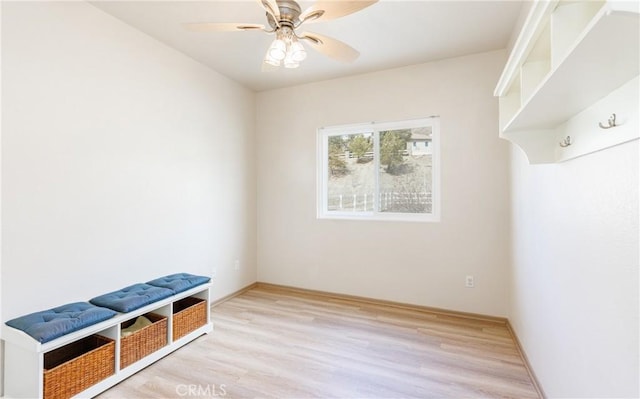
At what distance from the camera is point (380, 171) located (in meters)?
3.55

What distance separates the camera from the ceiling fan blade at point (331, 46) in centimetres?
192

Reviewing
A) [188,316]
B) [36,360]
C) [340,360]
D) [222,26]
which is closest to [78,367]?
[36,360]

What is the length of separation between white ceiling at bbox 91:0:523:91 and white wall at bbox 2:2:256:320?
0.80ft

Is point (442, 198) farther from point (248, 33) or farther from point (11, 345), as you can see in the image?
point (11, 345)

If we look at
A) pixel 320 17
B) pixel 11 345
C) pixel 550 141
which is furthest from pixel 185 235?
pixel 550 141

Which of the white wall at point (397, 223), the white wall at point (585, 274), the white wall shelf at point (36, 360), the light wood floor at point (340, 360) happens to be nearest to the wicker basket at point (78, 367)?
the white wall shelf at point (36, 360)

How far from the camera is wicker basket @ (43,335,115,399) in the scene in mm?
1700

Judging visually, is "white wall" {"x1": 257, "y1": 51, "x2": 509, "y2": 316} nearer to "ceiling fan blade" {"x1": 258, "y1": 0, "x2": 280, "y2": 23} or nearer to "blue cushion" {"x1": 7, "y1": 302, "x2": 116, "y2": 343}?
"ceiling fan blade" {"x1": 258, "y1": 0, "x2": 280, "y2": 23}

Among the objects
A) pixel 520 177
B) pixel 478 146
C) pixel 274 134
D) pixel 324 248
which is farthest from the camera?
pixel 274 134

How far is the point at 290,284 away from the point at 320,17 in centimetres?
313

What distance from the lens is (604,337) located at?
1140 mm

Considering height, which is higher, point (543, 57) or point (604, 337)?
point (543, 57)

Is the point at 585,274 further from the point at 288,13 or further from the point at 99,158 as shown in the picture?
the point at 99,158

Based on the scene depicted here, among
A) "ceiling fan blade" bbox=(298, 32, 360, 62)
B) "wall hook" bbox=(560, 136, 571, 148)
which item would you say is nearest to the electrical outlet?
"wall hook" bbox=(560, 136, 571, 148)
